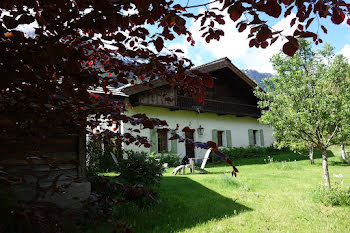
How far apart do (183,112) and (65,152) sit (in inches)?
439

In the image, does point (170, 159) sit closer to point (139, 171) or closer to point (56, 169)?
point (139, 171)

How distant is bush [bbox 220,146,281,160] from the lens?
14.9 metres

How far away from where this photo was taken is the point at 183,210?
13.2 feet

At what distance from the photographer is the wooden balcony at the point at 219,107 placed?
13.4m

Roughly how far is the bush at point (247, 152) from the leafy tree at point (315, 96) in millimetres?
9208

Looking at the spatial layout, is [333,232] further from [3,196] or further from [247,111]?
[247,111]

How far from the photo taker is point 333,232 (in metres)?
3.07

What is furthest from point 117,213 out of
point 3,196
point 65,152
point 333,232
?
point 333,232

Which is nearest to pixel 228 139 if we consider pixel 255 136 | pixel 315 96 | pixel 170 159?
pixel 255 136

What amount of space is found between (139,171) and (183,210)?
3.80 ft

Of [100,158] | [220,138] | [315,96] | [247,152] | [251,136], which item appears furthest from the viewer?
[251,136]

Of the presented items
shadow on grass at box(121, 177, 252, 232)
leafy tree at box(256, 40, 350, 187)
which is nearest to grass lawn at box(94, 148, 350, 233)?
shadow on grass at box(121, 177, 252, 232)

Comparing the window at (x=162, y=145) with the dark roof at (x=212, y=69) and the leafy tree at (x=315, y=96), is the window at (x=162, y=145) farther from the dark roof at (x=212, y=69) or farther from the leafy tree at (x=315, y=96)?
the leafy tree at (x=315, y=96)

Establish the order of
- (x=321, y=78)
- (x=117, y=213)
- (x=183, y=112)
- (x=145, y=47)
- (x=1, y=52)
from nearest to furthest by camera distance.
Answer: (x=1, y=52)
(x=145, y=47)
(x=117, y=213)
(x=321, y=78)
(x=183, y=112)
